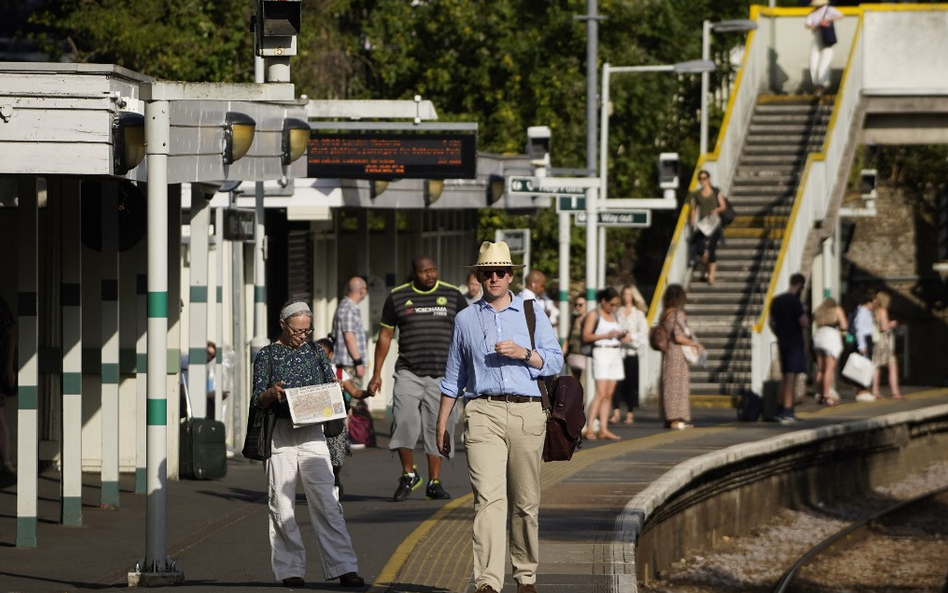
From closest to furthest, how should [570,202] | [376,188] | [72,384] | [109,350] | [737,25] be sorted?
[72,384], [109,350], [570,202], [376,188], [737,25]

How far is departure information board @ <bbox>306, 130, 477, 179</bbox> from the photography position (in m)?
19.5

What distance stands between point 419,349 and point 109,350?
2238mm

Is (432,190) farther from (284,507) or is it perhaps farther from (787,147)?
(284,507)

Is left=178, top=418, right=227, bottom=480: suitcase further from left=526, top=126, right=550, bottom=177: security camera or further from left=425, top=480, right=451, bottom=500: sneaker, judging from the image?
left=526, top=126, right=550, bottom=177: security camera

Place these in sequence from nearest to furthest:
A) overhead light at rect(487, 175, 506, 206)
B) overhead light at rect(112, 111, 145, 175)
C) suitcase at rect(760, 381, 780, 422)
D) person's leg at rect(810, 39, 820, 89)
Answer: overhead light at rect(112, 111, 145, 175) < suitcase at rect(760, 381, 780, 422) < overhead light at rect(487, 175, 506, 206) < person's leg at rect(810, 39, 820, 89)

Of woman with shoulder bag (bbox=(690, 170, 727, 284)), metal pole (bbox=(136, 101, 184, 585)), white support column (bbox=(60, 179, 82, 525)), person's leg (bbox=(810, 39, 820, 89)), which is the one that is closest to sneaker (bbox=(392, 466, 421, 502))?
white support column (bbox=(60, 179, 82, 525))

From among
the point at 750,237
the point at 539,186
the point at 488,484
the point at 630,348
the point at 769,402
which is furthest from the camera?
the point at 750,237

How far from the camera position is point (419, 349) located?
1437cm

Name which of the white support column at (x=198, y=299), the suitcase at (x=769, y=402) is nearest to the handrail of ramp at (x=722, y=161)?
the suitcase at (x=769, y=402)

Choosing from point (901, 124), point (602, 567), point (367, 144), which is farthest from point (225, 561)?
point (901, 124)

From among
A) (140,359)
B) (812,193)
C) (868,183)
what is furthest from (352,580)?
(868,183)

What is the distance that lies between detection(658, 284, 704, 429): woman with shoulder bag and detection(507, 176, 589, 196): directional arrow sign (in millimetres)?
1653

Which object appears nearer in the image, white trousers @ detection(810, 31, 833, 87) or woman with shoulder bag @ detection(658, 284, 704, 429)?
woman with shoulder bag @ detection(658, 284, 704, 429)

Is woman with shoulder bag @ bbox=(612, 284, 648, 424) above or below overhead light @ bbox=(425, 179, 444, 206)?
below
